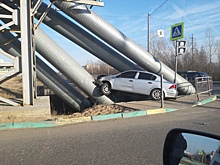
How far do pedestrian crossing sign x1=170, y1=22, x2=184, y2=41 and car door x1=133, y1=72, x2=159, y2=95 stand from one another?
2416 mm

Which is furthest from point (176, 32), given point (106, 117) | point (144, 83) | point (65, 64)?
point (106, 117)

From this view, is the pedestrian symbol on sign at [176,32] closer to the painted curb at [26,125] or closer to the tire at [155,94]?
the tire at [155,94]

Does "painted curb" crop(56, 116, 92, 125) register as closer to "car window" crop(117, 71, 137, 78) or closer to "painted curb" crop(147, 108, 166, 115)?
"painted curb" crop(147, 108, 166, 115)

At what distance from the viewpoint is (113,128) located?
7.25m

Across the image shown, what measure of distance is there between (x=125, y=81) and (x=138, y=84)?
0.79 m

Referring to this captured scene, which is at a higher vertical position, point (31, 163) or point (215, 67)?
point (215, 67)

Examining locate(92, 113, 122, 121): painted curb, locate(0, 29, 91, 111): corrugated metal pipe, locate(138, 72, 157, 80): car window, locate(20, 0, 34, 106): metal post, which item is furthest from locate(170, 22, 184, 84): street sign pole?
locate(20, 0, 34, 106): metal post

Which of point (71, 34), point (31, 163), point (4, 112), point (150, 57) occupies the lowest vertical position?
point (31, 163)

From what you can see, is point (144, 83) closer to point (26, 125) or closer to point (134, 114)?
point (134, 114)

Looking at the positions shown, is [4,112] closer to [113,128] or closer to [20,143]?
[20,143]

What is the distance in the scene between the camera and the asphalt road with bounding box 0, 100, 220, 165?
4.67m

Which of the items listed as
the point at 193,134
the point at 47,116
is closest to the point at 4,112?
the point at 47,116

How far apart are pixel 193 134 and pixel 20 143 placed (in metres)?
4.85

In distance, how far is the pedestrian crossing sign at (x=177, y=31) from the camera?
40.5 ft
